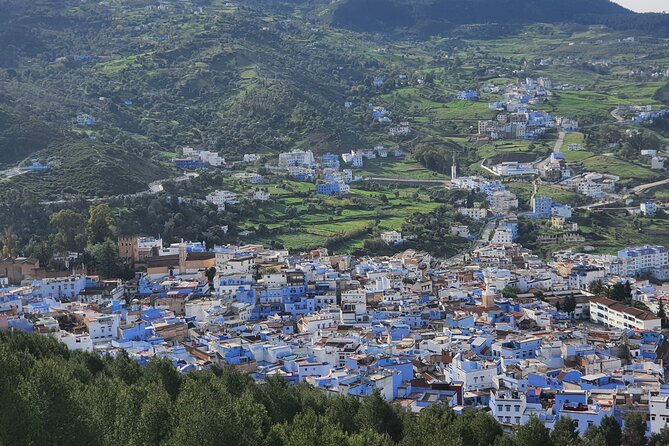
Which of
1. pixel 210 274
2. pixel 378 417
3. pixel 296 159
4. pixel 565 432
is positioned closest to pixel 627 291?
pixel 210 274

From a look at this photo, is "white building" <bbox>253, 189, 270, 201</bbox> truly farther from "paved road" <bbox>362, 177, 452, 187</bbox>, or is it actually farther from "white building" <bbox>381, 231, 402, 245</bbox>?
"paved road" <bbox>362, 177, 452, 187</bbox>

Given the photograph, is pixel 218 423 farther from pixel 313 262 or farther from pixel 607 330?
pixel 313 262

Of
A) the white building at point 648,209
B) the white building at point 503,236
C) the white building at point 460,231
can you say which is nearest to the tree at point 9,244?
the white building at point 460,231

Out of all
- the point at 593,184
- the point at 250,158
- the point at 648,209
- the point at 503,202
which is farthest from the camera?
the point at 250,158

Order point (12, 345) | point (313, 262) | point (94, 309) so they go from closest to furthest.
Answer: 1. point (12, 345)
2. point (94, 309)
3. point (313, 262)

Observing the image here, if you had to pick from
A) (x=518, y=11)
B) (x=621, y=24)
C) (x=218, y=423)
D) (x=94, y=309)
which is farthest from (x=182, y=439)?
(x=518, y=11)

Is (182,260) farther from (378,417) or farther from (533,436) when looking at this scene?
(533,436)
